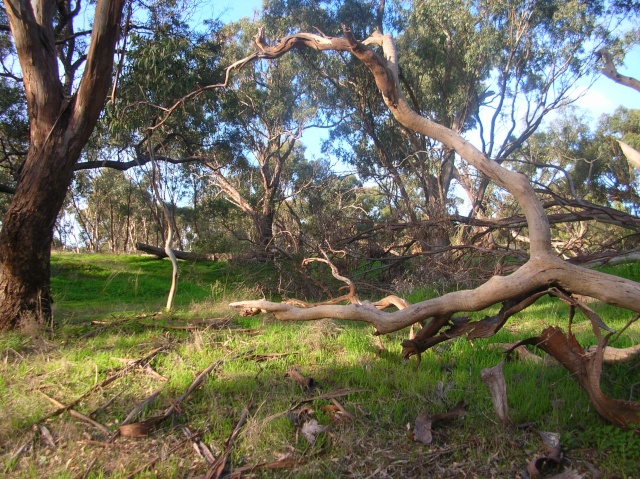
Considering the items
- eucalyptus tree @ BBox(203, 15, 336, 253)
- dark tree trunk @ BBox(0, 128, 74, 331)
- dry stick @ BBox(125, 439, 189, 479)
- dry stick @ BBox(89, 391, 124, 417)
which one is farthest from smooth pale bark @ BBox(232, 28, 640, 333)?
eucalyptus tree @ BBox(203, 15, 336, 253)

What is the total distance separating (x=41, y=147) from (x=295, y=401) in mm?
4635

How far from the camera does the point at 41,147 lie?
6.23 m

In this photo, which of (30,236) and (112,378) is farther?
(30,236)

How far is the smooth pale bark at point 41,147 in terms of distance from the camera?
6.03 meters

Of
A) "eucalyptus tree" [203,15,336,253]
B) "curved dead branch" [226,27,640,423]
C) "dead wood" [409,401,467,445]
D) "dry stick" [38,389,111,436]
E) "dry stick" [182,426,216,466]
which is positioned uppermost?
"eucalyptus tree" [203,15,336,253]

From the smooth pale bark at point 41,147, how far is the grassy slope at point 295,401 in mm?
666

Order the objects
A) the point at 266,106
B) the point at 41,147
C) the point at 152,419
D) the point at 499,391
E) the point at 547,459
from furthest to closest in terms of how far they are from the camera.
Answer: the point at 266,106 < the point at 41,147 < the point at 152,419 < the point at 499,391 < the point at 547,459

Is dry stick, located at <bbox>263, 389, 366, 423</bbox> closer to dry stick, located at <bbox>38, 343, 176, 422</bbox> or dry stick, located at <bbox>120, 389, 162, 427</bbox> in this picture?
dry stick, located at <bbox>120, 389, 162, 427</bbox>

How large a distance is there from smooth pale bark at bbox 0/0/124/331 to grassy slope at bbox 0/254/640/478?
666 mm

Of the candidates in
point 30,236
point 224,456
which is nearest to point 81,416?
point 224,456

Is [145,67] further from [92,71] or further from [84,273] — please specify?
[84,273]

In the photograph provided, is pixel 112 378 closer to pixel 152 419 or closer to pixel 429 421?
pixel 152 419

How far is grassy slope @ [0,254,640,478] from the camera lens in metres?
3.41

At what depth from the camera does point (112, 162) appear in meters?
11.2
